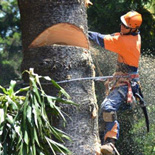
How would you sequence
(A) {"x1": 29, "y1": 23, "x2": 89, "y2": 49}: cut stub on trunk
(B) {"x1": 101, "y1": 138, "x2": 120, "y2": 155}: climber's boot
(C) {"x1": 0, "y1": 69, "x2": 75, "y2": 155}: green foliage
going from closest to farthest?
1. (C) {"x1": 0, "y1": 69, "x2": 75, "y2": 155}: green foliage
2. (A) {"x1": 29, "y1": 23, "x2": 89, "y2": 49}: cut stub on trunk
3. (B) {"x1": 101, "y1": 138, "x2": 120, "y2": 155}: climber's boot

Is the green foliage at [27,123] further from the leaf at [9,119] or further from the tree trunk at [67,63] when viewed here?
the tree trunk at [67,63]

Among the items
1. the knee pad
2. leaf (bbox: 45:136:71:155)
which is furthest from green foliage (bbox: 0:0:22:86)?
leaf (bbox: 45:136:71:155)

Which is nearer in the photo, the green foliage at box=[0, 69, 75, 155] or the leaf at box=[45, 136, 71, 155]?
the green foliage at box=[0, 69, 75, 155]

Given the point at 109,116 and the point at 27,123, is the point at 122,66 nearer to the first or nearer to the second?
the point at 109,116

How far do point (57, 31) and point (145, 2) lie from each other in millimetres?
4739

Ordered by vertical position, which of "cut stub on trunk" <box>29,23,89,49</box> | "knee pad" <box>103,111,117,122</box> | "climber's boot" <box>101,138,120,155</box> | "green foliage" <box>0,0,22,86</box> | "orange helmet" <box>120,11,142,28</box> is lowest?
"green foliage" <box>0,0,22,86</box>

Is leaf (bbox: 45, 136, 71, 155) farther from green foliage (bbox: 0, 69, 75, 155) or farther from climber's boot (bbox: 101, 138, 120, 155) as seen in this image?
climber's boot (bbox: 101, 138, 120, 155)

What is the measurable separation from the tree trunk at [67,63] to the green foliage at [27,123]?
14.9 inches

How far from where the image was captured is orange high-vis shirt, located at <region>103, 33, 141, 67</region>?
6395mm

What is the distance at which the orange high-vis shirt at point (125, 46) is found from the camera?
639cm

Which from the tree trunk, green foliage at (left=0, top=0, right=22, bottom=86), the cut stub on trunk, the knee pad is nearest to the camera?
the tree trunk

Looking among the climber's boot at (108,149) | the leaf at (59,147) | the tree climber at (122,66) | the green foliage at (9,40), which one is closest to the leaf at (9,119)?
the leaf at (59,147)

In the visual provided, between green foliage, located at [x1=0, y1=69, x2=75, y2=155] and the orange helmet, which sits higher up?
the orange helmet

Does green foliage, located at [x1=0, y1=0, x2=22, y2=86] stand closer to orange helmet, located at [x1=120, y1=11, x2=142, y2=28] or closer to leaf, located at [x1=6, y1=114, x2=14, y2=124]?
orange helmet, located at [x1=120, y1=11, x2=142, y2=28]
